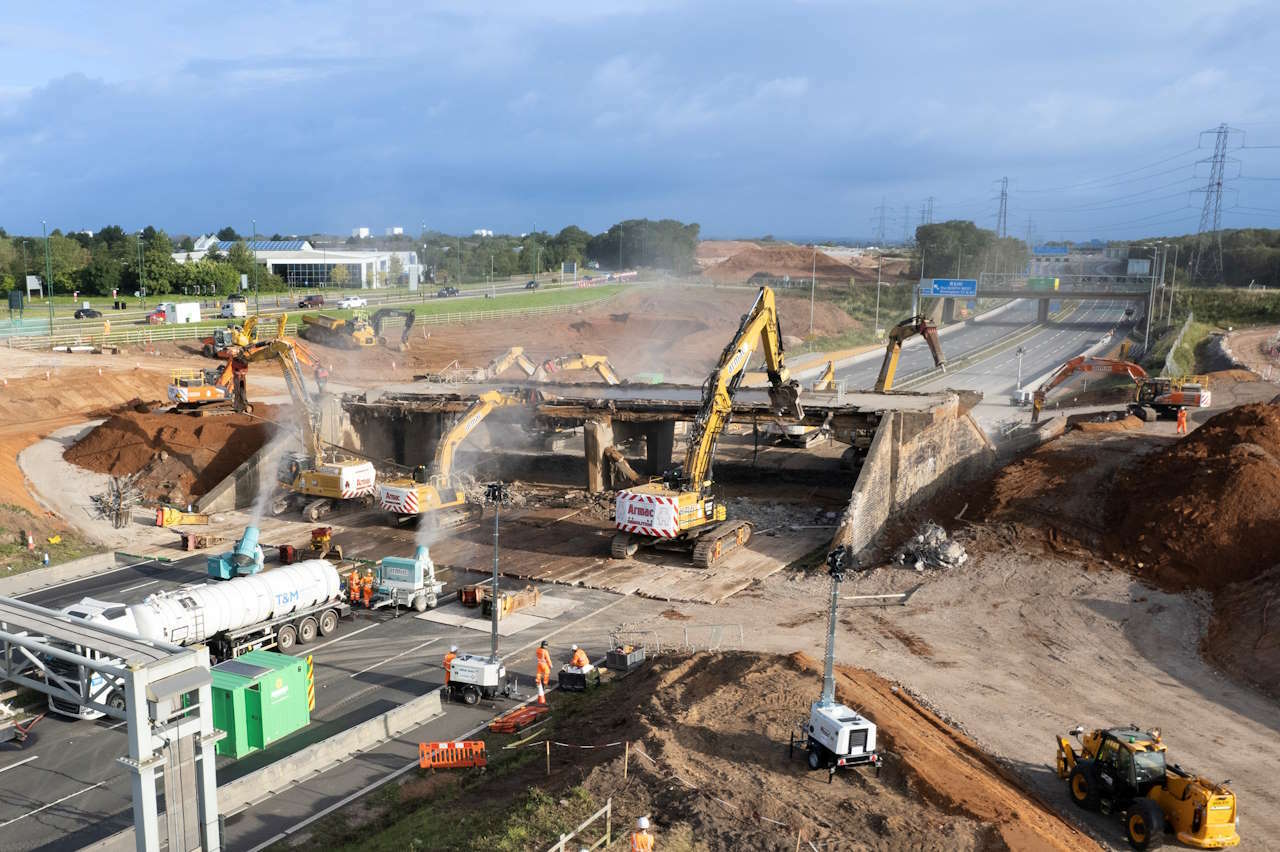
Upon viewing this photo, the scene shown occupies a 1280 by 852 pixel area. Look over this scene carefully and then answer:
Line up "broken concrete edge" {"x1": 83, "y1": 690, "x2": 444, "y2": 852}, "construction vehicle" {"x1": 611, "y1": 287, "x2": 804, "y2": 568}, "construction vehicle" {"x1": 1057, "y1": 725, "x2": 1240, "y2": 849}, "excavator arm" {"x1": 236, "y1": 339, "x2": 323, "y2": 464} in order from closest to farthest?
1. "construction vehicle" {"x1": 1057, "y1": 725, "x2": 1240, "y2": 849}
2. "broken concrete edge" {"x1": 83, "y1": 690, "x2": 444, "y2": 852}
3. "construction vehicle" {"x1": 611, "y1": 287, "x2": 804, "y2": 568}
4. "excavator arm" {"x1": 236, "y1": 339, "x2": 323, "y2": 464}

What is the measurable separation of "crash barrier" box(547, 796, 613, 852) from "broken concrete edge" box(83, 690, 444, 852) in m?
6.32

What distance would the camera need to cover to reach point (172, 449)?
46.9 m

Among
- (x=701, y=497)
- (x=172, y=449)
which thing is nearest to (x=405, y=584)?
(x=701, y=497)

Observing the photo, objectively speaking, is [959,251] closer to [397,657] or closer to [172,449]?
[172,449]

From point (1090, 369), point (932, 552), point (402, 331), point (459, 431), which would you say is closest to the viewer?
point (932, 552)

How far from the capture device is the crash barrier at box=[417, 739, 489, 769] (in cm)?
2019

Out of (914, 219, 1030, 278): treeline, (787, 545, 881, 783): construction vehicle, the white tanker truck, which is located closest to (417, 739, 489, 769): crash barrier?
(787, 545, 881, 783): construction vehicle

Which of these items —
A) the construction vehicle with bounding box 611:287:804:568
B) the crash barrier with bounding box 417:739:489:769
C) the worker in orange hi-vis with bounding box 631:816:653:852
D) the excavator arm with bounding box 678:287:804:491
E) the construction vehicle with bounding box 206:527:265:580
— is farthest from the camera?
the excavator arm with bounding box 678:287:804:491

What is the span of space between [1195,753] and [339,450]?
35584 mm

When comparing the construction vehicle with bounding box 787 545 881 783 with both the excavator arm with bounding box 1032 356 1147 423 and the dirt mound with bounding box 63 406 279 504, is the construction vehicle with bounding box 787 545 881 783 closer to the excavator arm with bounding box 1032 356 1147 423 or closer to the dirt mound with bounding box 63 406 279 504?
the dirt mound with bounding box 63 406 279 504

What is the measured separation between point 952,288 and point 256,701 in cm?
10129

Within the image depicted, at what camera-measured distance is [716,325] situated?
111312 millimetres

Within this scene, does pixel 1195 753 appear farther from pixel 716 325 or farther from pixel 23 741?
pixel 716 325

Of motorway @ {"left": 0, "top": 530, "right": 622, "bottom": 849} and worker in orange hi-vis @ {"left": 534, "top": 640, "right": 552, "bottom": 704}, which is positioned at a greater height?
worker in orange hi-vis @ {"left": 534, "top": 640, "right": 552, "bottom": 704}
